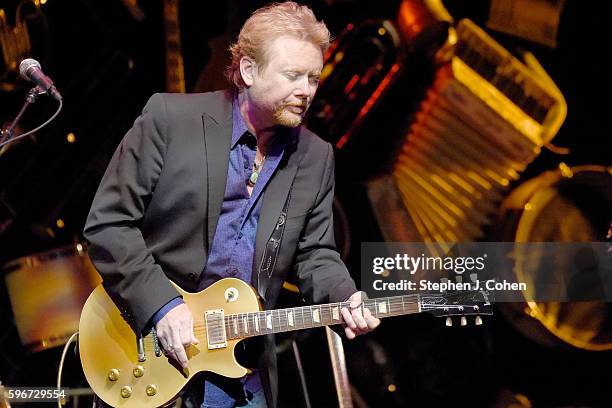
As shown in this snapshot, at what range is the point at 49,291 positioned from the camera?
447 centimetres

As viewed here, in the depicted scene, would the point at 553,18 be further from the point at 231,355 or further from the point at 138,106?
the point at 231,355

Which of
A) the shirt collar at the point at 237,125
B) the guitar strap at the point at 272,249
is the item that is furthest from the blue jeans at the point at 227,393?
the shirt collar at the point at 237,125

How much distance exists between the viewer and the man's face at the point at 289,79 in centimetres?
280

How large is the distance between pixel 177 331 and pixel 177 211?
0.41 m

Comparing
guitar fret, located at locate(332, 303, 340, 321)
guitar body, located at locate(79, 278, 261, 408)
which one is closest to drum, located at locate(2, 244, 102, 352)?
guitar body, located at locate(79, 278, 261, 408)

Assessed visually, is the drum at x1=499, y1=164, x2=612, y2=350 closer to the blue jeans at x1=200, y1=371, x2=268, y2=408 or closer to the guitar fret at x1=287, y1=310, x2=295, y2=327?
the guitar fret at x1=287, y1=310, x2=295, y2=327

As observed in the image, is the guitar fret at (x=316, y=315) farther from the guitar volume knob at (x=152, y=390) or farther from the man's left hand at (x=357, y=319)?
the guitar volume knob at (x=152, y=390)

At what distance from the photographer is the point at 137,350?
2754 mm

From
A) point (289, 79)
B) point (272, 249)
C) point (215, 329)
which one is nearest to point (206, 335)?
point (215, 329)

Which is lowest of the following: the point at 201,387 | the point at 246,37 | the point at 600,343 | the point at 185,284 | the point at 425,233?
the point at 600,343

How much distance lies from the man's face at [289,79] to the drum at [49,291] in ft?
6.78

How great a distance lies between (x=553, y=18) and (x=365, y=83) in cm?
109

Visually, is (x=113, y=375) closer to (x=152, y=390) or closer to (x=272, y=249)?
(x=152, y=390)

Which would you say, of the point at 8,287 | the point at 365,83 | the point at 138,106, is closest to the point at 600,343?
the point at 365,83
